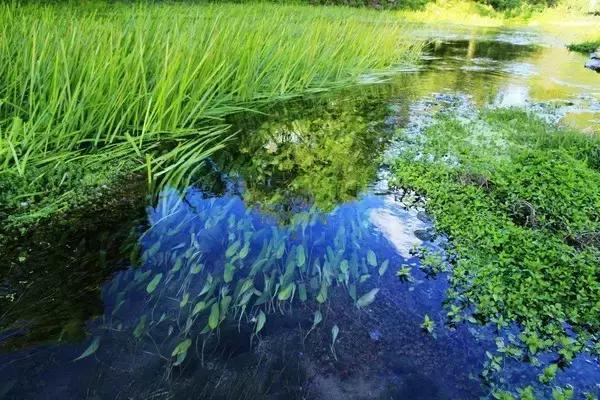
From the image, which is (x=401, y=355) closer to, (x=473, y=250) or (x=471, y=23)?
(x=473, y=250)

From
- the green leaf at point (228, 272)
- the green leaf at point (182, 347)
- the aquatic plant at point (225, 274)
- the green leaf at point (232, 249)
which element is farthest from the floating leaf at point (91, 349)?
the green leaf at point (232, 249)

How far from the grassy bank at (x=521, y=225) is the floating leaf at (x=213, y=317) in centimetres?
129

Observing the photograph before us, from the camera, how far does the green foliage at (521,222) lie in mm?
2365

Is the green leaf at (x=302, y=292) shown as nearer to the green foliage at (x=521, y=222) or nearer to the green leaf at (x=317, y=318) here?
the green leaf at (x=317, y=318)

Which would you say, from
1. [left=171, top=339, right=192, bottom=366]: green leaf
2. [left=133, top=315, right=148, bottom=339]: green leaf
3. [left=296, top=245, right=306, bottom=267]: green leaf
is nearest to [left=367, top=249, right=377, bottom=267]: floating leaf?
[left=296, top=245, right=306, bottom=267]: green leaf

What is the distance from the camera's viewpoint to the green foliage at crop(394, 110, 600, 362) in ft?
7.76

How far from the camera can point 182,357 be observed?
6.59 feet

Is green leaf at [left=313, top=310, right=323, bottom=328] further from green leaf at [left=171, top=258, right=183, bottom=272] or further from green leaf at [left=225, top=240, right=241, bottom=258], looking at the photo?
green leaf at [left=171, top=258, right=183, bottom=272]

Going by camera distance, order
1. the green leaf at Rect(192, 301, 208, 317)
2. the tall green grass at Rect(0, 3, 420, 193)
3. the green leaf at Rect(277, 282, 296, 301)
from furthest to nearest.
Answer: the tall green grass at Rect(0, 3, 420, 193) < the green leaf at Rect(277, 282, 296, 301) < the green leaf at Rect(192, 301, 208, 317)

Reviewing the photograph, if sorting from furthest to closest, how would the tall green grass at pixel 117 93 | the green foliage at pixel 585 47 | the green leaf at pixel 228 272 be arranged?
the green foliage at pixel 585 47 → the tall green grass at pixel 117 93 → the green leaf at pixel 228 272

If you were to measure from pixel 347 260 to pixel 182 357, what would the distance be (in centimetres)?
124

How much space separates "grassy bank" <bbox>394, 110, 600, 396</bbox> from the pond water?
5.2 inches

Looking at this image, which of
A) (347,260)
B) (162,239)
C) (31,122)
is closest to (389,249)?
(347,260)

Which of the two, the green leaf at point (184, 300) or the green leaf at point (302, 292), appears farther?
the green leaf at point (302, 292)
